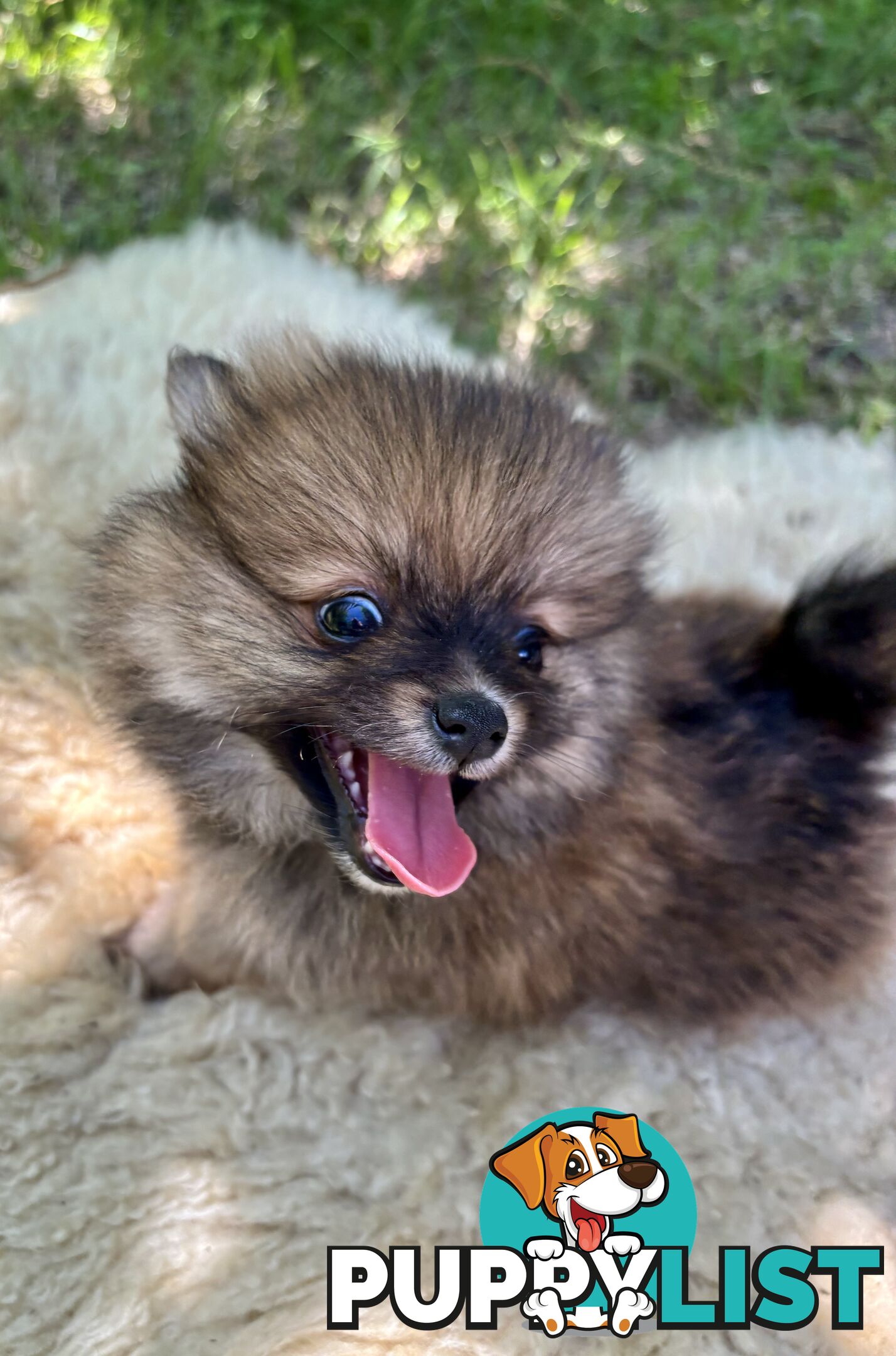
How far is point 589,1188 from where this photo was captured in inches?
55.1

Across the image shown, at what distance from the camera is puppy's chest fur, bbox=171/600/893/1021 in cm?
147

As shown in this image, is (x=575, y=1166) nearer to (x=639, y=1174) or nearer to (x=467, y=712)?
(x=639, y=1174)

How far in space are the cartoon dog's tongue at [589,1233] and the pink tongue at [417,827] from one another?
459 mm

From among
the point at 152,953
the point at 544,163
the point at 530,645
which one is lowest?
the point at 152,953

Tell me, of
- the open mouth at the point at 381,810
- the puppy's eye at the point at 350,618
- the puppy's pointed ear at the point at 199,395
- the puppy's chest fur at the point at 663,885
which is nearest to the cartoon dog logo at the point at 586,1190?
the puppy's chest fur at the point at 663,885

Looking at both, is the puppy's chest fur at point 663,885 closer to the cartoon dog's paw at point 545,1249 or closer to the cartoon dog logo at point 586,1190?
the cartoon dog logo at point 586,1190

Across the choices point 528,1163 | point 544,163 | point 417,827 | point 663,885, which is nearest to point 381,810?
point 417,827

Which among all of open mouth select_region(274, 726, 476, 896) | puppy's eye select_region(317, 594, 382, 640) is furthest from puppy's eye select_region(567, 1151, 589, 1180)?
puppy's eye select_region(317, 594, 382, 640)

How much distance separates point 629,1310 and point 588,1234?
0.10 metres

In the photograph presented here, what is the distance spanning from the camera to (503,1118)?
1.54 m

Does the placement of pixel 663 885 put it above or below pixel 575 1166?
above

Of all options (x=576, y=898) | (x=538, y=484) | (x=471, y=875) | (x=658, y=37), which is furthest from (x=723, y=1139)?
(x=658, y=37)

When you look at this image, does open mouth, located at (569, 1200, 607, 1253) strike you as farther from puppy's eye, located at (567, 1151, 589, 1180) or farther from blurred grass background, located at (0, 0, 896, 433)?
blurred grass background, located at (0, 0, 896, 433)

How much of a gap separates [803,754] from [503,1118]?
25.2 inches
